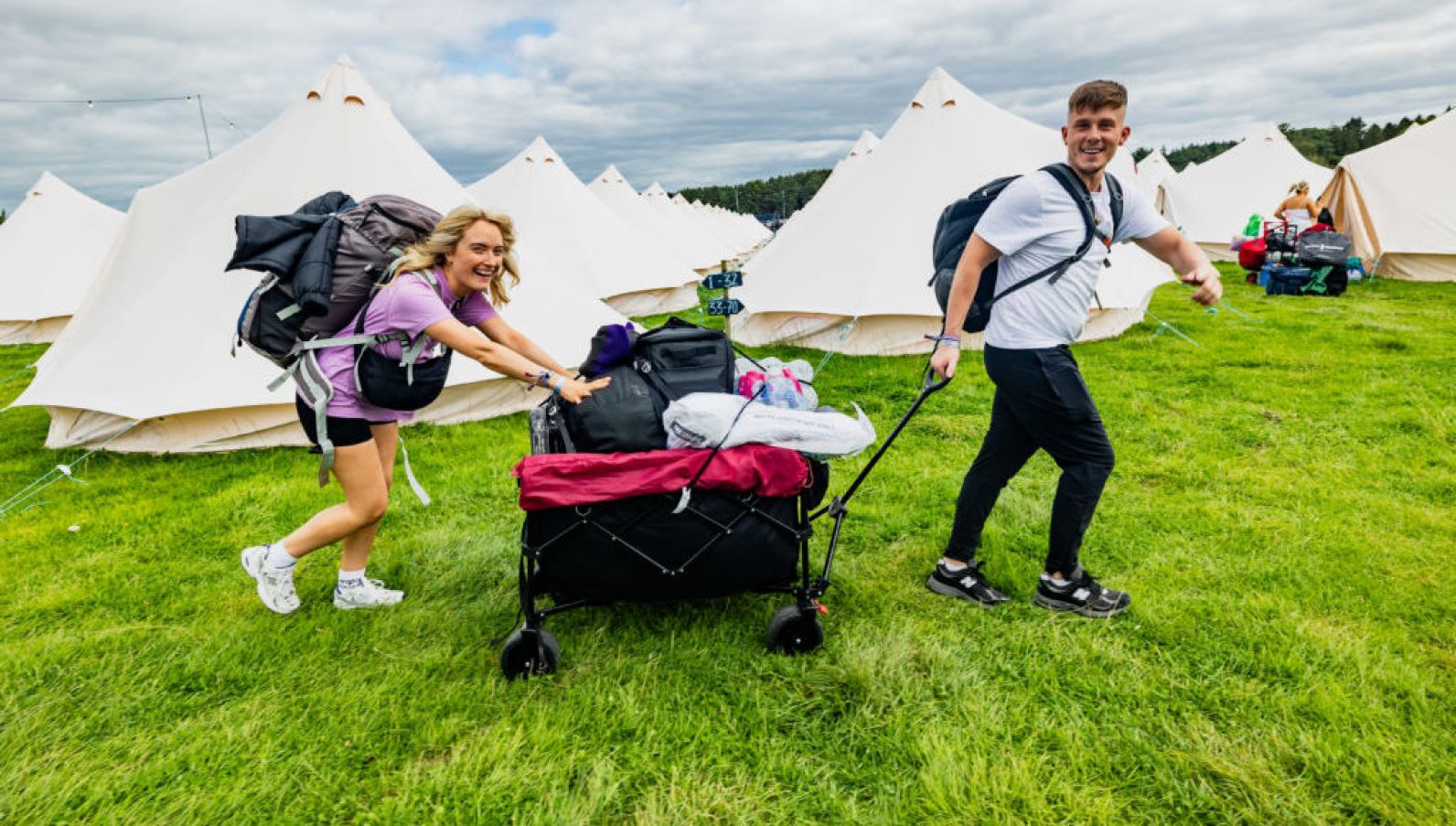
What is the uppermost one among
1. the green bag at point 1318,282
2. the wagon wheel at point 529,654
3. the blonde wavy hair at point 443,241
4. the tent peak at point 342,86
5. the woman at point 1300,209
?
the tent peak at point 342,86

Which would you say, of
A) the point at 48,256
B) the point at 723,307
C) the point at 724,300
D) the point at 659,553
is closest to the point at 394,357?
the point at 659,553

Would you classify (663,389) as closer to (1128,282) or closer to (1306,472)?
(1306,472)

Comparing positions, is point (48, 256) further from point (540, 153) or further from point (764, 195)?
point (764, 195)

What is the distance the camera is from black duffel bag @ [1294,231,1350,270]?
12312 mm

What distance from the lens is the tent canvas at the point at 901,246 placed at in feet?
A: 28.1

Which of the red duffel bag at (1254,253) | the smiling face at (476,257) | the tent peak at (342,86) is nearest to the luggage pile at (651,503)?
the smiling face at (476,257)

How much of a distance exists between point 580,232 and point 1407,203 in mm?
15947

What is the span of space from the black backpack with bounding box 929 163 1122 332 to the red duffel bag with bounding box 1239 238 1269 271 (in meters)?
14.6

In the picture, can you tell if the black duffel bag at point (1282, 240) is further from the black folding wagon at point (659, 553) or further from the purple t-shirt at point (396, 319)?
the purple t-shirt at point (396, 319)

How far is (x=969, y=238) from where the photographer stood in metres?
3.01

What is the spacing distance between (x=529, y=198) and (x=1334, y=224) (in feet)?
54.8

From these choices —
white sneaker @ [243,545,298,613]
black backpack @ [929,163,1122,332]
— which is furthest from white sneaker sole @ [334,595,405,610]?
black backpack @ [929,163,1122,332]

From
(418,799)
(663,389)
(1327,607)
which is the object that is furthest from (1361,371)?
(418,799)

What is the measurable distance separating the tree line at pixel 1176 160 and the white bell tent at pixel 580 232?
40.3 meters
